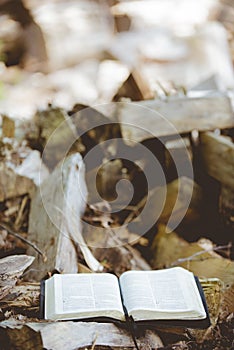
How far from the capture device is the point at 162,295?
6.44ft

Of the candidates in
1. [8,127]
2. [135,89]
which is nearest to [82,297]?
[8,127]

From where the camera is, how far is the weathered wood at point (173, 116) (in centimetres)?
310

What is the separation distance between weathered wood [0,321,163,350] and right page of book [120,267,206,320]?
0.09 m

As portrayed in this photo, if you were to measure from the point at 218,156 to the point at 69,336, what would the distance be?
1.64m

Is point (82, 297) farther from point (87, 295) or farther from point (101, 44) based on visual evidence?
point (101, 44)

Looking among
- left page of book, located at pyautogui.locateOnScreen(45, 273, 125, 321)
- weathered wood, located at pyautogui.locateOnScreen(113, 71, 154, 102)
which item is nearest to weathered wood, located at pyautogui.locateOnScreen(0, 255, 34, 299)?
left page of book, located at pyautogui.locateOnScreen(45, 273, 125, 321)

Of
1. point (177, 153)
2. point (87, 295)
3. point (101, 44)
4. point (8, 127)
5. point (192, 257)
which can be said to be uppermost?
point (87, 295)

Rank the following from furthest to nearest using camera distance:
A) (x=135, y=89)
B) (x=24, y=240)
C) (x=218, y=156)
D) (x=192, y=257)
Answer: (x=135, y=89)
(x=218, y=156)
(x=192, y=257)
(x=24, y=240)

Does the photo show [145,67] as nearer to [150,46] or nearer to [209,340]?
[150,46]

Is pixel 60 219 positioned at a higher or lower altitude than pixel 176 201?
higher

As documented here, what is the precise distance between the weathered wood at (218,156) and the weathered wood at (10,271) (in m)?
1.41

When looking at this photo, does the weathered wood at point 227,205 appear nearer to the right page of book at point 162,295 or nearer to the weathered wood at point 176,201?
the weathered wood at point 176,201

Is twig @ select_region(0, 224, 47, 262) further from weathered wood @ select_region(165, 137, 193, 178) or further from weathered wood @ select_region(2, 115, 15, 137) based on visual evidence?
weathered wood @ select_region(165, 137, 193, 178)

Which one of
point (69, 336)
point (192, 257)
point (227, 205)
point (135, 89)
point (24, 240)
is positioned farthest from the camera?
point (135, 89)
